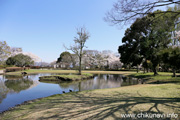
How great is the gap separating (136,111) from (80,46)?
18867 mm

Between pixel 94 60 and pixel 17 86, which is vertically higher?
pixel 94 60

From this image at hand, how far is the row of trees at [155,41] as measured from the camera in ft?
22.0

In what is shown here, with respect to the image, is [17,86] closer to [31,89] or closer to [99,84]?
[31,89]

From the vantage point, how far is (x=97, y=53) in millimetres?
64812

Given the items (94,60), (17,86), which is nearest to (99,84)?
(17,86)

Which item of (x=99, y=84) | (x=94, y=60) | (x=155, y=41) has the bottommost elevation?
(x=99, y=84)

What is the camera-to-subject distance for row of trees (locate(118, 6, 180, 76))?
6.71 m

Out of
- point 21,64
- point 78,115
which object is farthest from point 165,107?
point 21,64

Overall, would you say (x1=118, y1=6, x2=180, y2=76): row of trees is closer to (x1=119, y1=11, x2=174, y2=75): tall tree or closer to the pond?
(x1=119, y1=11, x2=174, y2=75): tall tree

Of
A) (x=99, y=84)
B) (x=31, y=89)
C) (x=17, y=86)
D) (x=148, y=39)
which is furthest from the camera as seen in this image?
(x=148, y=39)

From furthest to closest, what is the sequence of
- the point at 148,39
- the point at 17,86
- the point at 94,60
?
the point at 94,60
the point at 148,39
the point at 17,86

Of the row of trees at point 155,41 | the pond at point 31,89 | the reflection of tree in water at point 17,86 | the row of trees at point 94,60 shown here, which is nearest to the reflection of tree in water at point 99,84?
the pond at point 31,89

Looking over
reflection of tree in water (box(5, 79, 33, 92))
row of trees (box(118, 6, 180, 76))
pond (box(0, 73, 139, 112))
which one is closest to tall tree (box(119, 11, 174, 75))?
row of trees (box(118, 6, 180, 76))

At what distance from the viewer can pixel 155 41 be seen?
2033 centimetres
